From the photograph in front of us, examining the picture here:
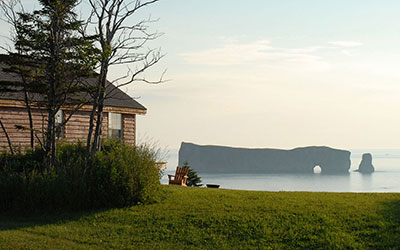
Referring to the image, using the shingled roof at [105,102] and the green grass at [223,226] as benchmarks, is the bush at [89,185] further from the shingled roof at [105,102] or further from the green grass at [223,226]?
the shingled roof at [105,102]

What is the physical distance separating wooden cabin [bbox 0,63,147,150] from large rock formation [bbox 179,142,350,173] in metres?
114

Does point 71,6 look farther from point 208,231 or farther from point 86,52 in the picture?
point 208,231

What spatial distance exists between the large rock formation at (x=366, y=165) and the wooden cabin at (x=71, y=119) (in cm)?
14243

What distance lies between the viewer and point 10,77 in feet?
66.6

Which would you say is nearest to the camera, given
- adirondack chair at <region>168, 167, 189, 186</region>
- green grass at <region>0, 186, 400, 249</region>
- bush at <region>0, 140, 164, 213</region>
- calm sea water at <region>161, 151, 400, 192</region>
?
green grass at <region>0, 186, 400, 249</region>

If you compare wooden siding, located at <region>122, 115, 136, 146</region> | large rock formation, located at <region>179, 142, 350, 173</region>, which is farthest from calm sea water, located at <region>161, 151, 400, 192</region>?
wooden siding, located at <region>122, 115, 136, 146</region>

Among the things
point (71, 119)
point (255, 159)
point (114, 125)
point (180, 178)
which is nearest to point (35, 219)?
point (180, 178)

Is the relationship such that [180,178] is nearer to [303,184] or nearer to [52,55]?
[52,55]

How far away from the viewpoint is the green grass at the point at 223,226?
30.7 feet

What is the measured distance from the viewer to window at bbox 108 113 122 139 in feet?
75.0

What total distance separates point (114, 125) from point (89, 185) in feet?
33.9

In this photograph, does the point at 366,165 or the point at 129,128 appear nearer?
the point at 129,128

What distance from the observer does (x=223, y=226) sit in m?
10.3

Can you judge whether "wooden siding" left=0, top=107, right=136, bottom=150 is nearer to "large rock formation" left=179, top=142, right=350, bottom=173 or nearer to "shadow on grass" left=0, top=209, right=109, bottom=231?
"shadow on grass" left=0, top=209, right=109, bottom=231
